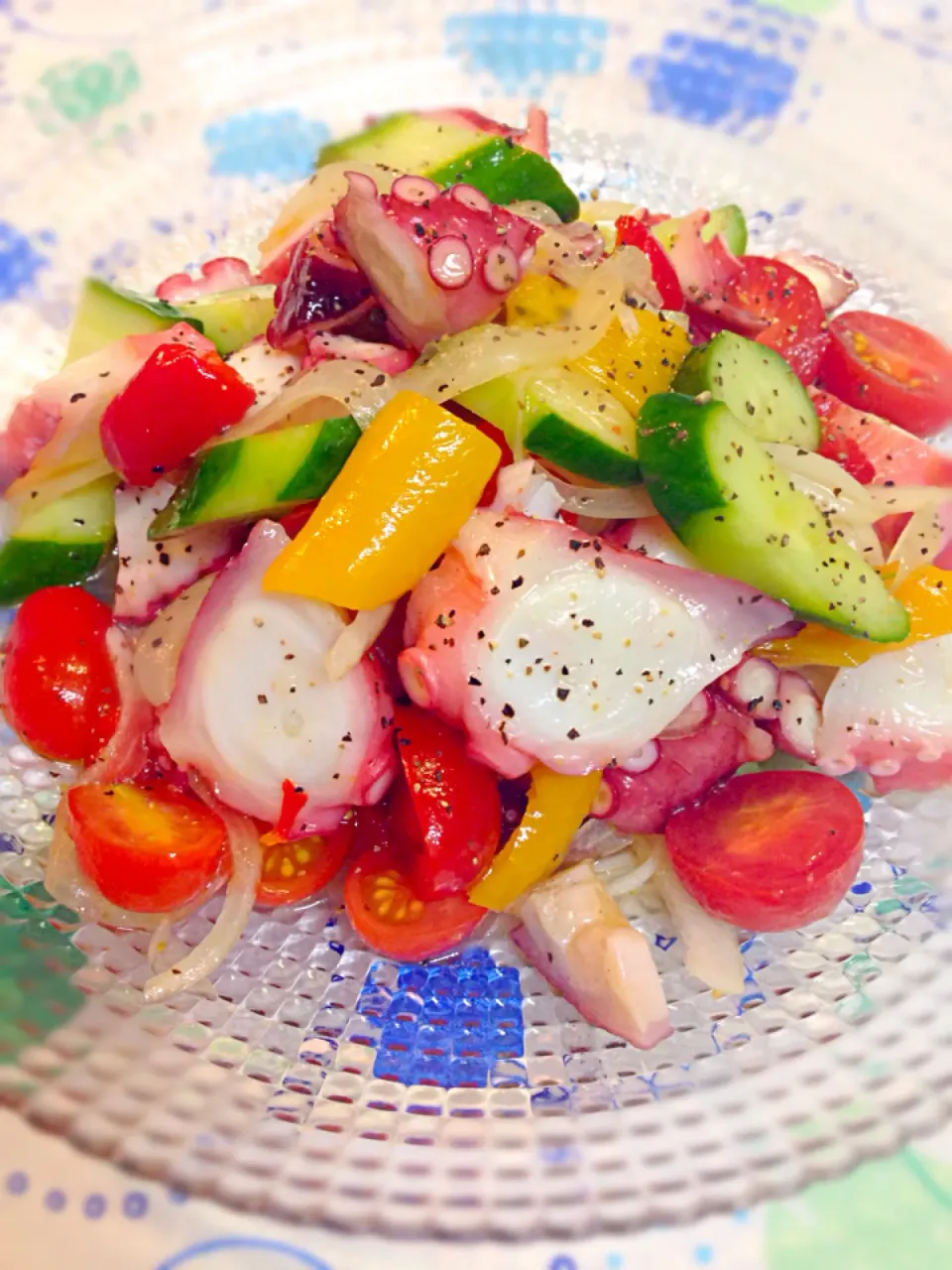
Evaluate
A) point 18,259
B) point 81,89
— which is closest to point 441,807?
point 18,259

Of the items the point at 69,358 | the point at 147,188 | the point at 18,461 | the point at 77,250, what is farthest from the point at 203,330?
the point at 147,188

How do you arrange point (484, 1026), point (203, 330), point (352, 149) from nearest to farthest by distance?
point (484, 1026)
point (203, 330)
point (352, 149)

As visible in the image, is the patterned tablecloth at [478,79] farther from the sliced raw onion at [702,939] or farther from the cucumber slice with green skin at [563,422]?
the sliced raw onion at [702,939]

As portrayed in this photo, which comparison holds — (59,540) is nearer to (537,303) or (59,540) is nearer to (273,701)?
(273,701)

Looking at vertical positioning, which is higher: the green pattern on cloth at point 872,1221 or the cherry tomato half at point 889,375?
the cherry tomato half at point 889,375

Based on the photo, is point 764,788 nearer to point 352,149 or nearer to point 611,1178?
point 611,1178

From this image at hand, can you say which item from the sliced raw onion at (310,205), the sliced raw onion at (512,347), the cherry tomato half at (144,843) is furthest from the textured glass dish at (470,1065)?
the sliced raw onion at (310,205)
